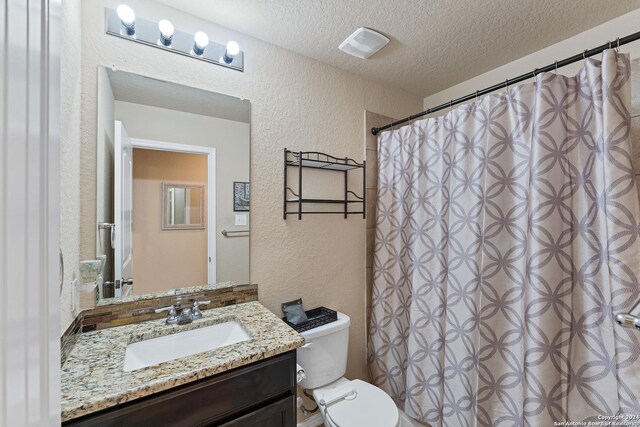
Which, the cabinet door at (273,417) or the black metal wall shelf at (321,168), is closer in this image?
the cabinet door at (273,417)

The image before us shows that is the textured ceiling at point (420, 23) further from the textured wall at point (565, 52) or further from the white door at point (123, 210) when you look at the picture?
the white door at point (123, 210)

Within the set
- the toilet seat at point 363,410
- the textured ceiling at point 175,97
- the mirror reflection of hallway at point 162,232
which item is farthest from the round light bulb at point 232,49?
the toilet seat at point 363,410

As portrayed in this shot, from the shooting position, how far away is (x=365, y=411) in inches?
54.8

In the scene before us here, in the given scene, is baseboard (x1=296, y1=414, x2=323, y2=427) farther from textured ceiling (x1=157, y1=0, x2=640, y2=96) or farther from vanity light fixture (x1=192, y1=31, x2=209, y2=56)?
textured ceiling (x1=157, y1=0, x2=640, y2=96)

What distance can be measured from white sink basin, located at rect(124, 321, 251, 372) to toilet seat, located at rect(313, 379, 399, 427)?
0.62 meters

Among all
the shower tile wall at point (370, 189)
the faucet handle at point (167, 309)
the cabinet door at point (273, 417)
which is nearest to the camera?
the cabinet door at point (273, 417)

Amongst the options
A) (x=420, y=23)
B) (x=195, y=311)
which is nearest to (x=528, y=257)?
(x=420, y=23)

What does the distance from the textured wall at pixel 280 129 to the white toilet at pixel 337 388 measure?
273mm

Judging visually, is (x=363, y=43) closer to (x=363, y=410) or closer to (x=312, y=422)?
(x=363, y=410)

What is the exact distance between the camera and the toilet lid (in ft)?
4.32

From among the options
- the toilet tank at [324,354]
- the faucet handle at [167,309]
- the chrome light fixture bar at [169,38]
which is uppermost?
the chrome light fixture bar at [169,38]

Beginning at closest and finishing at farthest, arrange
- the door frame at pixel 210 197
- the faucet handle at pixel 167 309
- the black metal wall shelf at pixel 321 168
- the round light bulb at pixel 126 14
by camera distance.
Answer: the round light bulb at pixel 126 14 < the faucet handle at pixel 167 309 < the door frame at pixel 210 197 < the black metal wall shelf at pixel 321 168

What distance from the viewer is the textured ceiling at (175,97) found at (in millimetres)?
1288

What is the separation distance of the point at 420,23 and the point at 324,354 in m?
1.90
